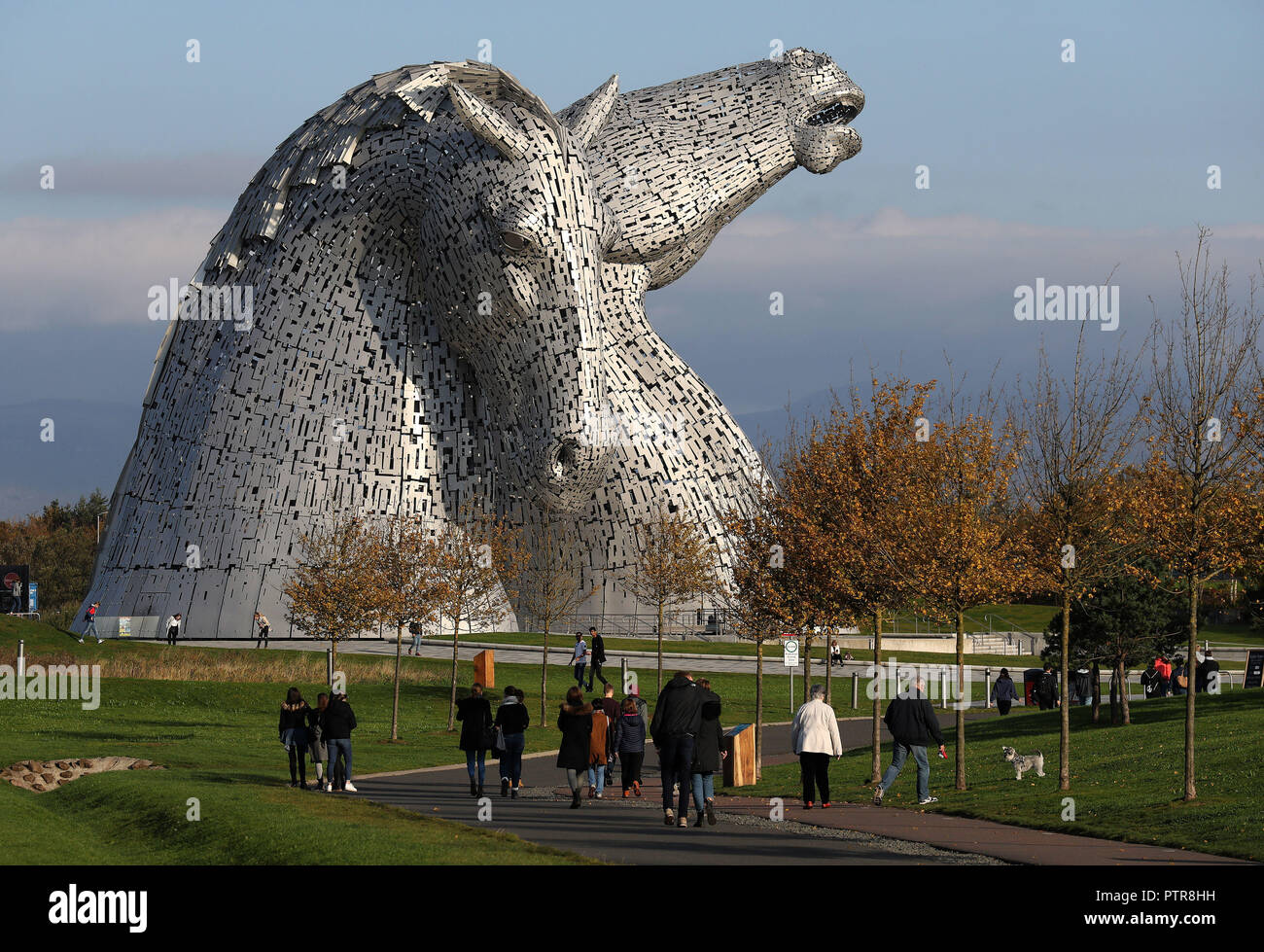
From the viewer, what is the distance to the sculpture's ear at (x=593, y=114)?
1890 inches

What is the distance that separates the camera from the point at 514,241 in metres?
42.5

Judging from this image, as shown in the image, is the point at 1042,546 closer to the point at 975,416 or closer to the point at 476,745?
the point at 975,416

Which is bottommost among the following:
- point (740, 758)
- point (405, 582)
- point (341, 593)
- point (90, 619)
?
point (740, 758)

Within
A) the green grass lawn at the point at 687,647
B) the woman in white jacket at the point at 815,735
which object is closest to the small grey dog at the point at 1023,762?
the woman in white jacket at the point at 815,735

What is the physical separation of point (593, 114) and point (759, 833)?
1392 inches

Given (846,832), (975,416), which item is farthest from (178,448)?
(846,832)

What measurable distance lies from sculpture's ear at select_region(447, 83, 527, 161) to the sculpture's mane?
3.92ft

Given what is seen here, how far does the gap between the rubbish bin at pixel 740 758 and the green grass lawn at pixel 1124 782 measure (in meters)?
0.32

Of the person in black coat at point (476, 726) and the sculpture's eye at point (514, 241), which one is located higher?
the sculpture's eye at point (514, 241)

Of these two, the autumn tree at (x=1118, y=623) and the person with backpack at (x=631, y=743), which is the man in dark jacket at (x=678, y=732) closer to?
the person with backpack at (x=631, y=743)

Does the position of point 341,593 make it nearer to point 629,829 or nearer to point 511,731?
point 511,731

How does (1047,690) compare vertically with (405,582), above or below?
below

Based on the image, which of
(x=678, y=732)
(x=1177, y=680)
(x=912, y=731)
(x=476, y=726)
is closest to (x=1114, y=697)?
(x=1177, y=680)

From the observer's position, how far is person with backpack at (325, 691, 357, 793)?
2138cm
